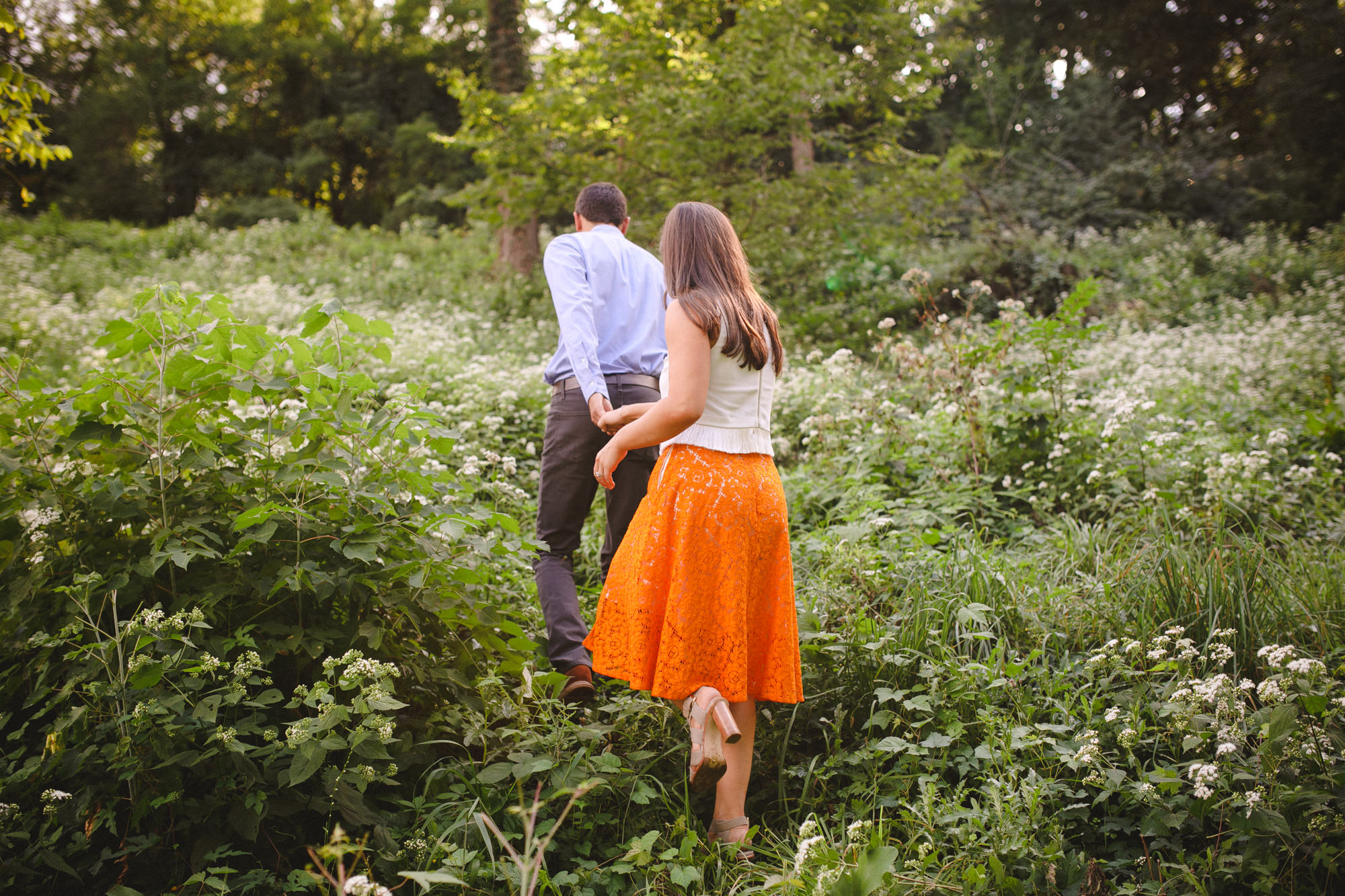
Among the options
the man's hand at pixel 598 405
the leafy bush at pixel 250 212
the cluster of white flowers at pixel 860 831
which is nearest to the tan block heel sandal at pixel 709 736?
the cluster of white flowers at pixel 860 831

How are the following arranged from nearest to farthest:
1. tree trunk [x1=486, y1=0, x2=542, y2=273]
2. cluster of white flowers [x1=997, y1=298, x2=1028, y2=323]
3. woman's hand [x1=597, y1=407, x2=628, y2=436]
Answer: woman's hand [x1=597, y1=407, x2=628, y2=436] → cluster of white flowers [x1=997, y1=298, x2=1028, y2=323] → tree trunk [x1=486, y1=0, x2=542, y2=273]

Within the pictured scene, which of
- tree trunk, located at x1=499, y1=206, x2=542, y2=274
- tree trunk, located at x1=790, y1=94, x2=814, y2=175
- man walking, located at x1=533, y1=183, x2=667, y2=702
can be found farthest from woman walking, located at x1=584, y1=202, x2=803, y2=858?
tree trunk, located at x1=499, y1=206, x2=542, y2=274

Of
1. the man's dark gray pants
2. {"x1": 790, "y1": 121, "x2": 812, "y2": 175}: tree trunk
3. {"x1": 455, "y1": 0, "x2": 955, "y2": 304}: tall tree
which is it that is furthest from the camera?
{"x1": 790, "y1": 121, "x2": 812, "y2": 175}: tree trunk

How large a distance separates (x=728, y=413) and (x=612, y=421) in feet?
1.73

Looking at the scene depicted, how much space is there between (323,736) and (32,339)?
756cm

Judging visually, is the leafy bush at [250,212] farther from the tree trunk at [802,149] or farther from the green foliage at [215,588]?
the green foliage at [215,588]

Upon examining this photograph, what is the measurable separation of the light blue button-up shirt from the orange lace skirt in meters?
0.97

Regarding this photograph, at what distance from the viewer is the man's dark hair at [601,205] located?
11.6ft

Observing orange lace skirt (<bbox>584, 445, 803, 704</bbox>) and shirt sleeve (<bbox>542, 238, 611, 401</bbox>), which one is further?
shirt sleeve (<bbox>542, 238, 611, 401</bbox>)

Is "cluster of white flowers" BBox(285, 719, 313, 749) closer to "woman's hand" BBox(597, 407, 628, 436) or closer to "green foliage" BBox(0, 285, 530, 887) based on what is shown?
"green foliage" BBox(0, 285, 530, 887)

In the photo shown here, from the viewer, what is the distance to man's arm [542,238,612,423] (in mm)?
3088

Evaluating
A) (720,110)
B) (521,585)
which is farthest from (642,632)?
(720,110)

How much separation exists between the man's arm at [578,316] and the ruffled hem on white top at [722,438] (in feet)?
2.15

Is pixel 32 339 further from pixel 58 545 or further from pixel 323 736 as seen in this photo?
pixel 323 736
